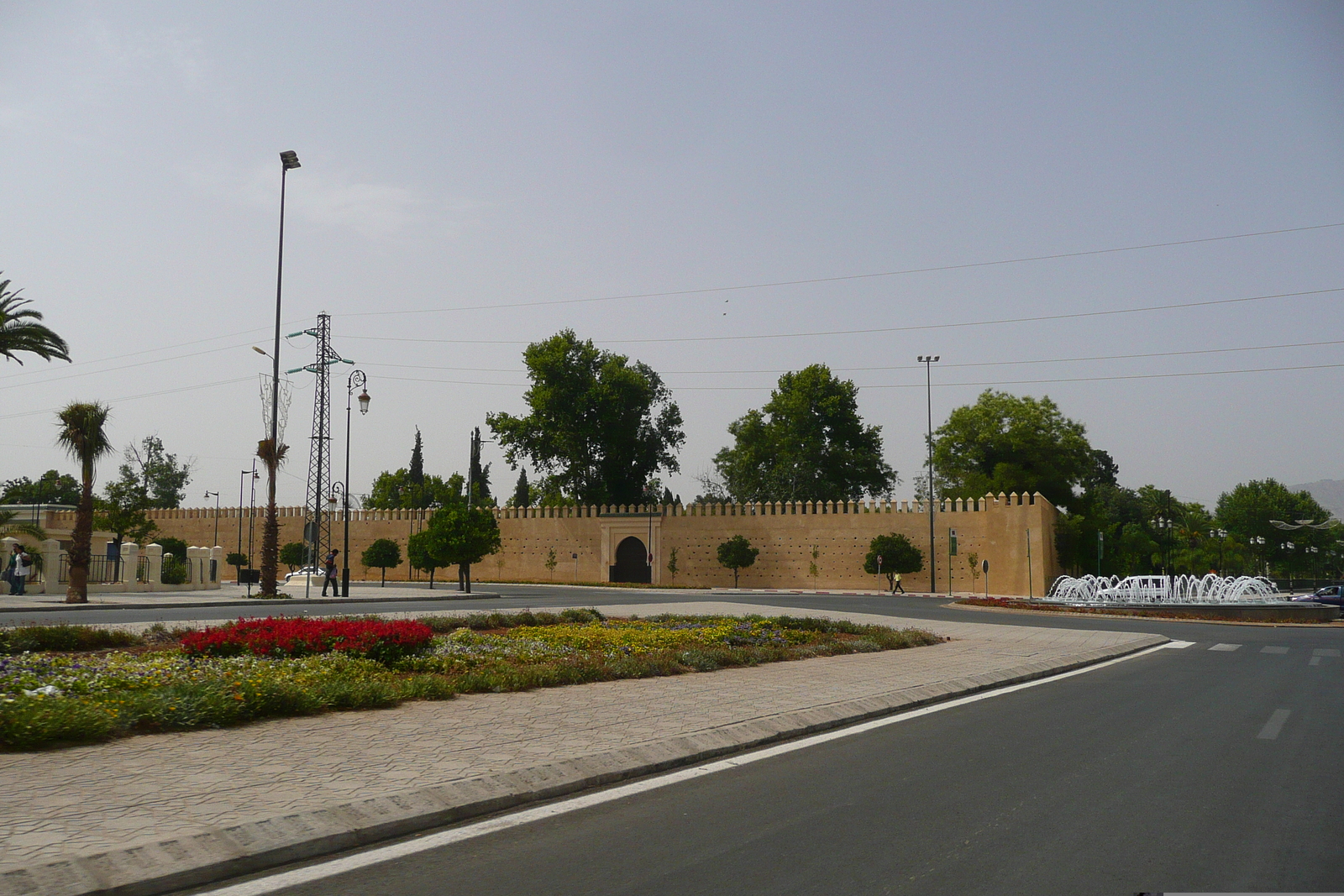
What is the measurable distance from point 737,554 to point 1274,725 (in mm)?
45205

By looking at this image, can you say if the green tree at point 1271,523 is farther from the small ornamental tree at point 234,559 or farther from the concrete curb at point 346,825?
the concrete curb at point 346,825

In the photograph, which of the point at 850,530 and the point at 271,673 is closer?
the point at 271,673

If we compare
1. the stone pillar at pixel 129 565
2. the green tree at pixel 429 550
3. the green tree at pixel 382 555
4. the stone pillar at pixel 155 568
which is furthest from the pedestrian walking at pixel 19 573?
the green tree at pixel 382 555

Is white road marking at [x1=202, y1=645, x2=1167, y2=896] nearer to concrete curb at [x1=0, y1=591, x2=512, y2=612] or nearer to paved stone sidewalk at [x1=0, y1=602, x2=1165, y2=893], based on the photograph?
paved stone sidewalk at [x1=0, y1=602, x2=1165, y2=893]

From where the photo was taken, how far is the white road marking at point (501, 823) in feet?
14.7

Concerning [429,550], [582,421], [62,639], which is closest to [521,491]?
[582,421]

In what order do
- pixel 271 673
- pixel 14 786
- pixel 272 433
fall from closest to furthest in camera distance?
1. pixel 14 786
2. pixel 271 673
3. pixel 272 433

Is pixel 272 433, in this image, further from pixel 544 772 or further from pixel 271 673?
pixel 544 772

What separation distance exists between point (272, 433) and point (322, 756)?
26.0 metres

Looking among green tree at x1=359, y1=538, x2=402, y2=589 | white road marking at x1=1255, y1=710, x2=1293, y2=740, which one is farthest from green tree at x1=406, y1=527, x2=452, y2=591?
white road marking at x1=1255, y1=710, x2=1293, y2=740

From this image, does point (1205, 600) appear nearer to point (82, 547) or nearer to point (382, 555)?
point (82, 547)

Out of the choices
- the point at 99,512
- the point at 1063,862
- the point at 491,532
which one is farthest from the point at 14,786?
the point at 99,512

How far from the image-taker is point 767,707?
9.52 m

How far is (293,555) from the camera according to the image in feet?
207
